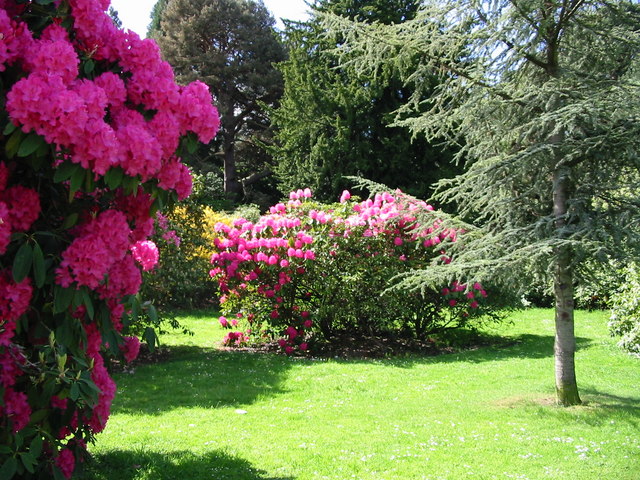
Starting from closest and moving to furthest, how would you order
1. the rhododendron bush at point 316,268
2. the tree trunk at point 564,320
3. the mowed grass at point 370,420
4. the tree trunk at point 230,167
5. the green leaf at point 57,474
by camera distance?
the green leaf at point 57,474, the mowed grass at point 370,420, the tree trunk at point 564,320, the rhododendron bush at point 316,268, the tree trunk at point 230,167

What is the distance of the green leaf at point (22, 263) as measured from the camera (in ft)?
6.42

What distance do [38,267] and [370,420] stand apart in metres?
3.99

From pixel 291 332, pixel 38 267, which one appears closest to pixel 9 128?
pixel 38 267

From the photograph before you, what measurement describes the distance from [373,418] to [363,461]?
51.4 inches

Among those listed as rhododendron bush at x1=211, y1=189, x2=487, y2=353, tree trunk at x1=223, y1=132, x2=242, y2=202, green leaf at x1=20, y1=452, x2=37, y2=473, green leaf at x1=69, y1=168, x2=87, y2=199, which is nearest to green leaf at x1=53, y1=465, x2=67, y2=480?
green leaf at x1=20, y1=452, x2=37, y2=473

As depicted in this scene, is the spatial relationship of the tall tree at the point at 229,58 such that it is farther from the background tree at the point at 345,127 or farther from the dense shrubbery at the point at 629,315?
the dense shrubbery at the point at 629,315

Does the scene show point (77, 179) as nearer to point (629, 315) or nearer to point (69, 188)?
point (69, 188)

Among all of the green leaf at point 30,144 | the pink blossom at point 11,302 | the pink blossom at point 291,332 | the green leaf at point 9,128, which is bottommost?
the pink blossom at point 291,332

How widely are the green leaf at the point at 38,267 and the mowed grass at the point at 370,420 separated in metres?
2.19

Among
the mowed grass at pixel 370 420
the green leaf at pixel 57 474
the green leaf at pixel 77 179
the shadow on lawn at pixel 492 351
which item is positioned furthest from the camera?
the shadow on lawn at pixel 492 351

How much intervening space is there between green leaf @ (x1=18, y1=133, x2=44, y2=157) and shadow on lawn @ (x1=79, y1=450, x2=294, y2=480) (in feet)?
8.09

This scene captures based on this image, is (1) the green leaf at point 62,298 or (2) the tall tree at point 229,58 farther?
(2) the tall tree at point 229,58

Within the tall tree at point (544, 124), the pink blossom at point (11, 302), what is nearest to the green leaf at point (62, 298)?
the pink blossom at point (11, 302)

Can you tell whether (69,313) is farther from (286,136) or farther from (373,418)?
(286,136)
